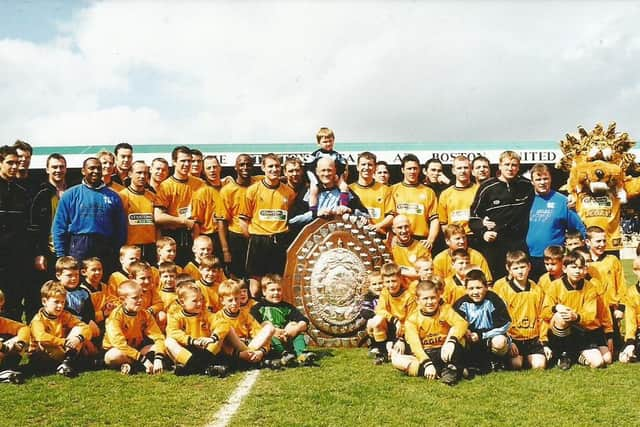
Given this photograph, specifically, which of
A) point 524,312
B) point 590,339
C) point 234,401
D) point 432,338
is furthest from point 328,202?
point 590,339

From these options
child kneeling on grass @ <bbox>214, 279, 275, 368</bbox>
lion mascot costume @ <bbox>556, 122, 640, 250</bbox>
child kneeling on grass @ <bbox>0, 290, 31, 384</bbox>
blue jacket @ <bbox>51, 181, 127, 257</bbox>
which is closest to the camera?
child kneeling on grass @ <bbox>0, 290, 31, 384</bbox>

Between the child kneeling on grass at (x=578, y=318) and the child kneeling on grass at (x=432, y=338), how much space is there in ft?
3.13

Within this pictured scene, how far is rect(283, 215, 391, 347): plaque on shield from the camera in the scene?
5.56 m

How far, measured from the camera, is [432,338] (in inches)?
183

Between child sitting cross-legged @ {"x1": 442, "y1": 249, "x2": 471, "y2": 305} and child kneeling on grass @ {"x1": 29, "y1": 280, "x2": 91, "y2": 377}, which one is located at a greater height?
child sitting cross-legged @ {"x1": 442, "y1": 249, "x2": 471, "y2": 305}

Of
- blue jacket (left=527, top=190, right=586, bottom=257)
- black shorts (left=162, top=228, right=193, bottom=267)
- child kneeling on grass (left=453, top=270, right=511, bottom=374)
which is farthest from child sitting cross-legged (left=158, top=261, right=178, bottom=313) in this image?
blue jacket (left=527, top=190, right=586, bottom=257)

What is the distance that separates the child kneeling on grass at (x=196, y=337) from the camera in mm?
4637

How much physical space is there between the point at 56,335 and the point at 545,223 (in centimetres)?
452

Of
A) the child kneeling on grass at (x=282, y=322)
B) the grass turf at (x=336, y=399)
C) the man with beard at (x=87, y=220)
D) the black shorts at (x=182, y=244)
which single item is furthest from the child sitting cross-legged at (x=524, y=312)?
the man with beard at (x=87, y=220)

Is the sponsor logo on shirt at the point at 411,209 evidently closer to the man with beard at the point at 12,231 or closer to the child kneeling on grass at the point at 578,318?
the child kneeling on grass at the point at 578,318

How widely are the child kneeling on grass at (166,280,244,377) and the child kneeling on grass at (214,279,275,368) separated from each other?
4 centimetres

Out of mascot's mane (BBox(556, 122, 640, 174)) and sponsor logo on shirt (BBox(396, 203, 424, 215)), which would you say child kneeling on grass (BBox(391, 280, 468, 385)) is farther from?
mascot's mane (BBox(556, 122, 640, 174))

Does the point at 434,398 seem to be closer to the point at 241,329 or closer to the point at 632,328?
the point at 241,329

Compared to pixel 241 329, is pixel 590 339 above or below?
below
